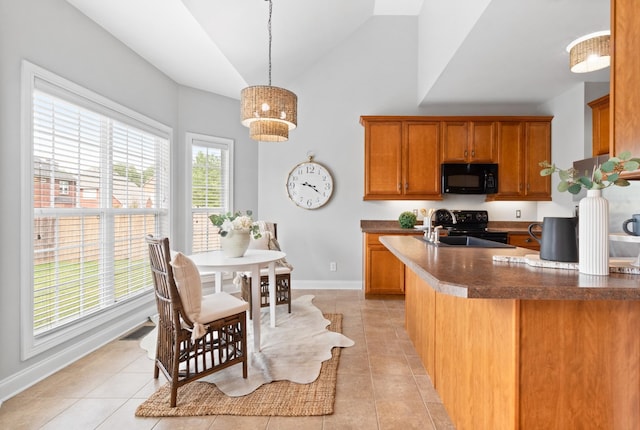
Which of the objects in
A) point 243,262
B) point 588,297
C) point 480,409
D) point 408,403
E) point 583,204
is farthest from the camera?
point 243,262

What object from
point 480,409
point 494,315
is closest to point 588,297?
point 494,315

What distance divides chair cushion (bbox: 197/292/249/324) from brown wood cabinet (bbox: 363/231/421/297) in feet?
7.27

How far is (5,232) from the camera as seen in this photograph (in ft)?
6.66

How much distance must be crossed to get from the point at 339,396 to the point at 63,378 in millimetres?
1904

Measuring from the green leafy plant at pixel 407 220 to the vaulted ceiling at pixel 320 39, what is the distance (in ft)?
5.09

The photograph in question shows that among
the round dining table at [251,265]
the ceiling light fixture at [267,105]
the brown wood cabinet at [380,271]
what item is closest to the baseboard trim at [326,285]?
the brown wood cabinet at [380,271]

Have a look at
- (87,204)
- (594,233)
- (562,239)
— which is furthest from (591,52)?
(87,204)

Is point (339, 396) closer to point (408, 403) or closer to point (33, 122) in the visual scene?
point (408, 403)

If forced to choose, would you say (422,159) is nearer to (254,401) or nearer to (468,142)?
(468,142)

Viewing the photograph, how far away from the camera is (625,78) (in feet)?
4.36

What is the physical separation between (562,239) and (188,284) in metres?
1.92

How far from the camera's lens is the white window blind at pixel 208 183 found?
4352 millimetres

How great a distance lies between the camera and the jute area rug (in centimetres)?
188

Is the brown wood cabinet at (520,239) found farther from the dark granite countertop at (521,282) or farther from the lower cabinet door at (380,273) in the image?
the dark granite countertop at (521,282)
